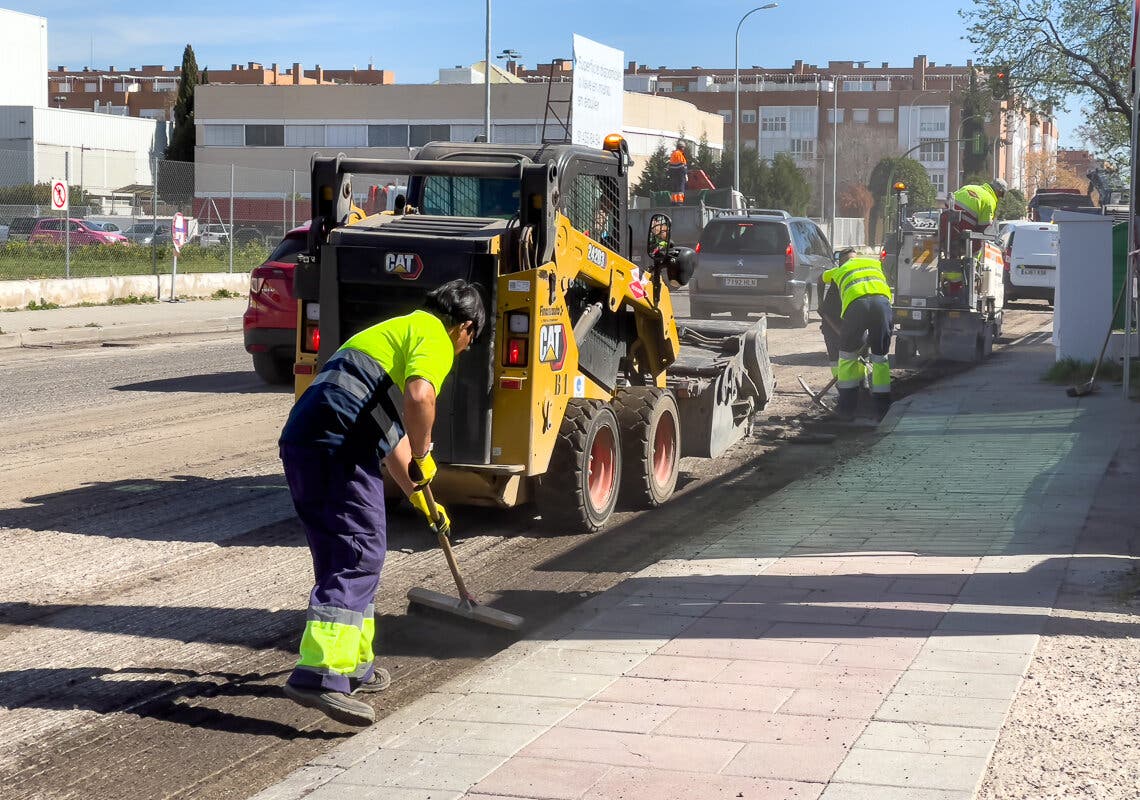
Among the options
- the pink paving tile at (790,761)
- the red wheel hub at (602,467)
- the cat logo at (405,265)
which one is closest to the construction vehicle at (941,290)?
the red wheel hub at (602,467)

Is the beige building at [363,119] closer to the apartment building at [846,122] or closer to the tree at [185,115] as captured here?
the tree at [185,115]

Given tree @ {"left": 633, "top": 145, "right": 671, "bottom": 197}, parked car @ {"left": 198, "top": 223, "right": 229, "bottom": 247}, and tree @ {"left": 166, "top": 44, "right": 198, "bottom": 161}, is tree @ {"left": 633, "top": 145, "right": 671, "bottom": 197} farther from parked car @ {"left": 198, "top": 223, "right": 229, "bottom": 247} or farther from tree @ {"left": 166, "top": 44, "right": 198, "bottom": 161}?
tree @ {"left": 166, "top": 44, "right": 198, "bottom": 161}

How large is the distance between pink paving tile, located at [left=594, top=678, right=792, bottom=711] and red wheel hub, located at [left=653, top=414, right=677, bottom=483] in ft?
13.0

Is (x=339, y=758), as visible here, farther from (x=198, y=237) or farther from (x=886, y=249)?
(x=198, y=237)

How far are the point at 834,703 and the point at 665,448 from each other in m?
4.45

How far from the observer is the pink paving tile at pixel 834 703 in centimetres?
507

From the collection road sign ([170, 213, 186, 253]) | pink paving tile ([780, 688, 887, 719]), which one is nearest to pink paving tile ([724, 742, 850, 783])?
pink paving tile ([780, 688, 887, 719])

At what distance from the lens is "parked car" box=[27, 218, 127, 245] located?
2788cm

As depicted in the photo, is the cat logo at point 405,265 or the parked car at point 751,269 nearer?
the cat logo at point 405,265

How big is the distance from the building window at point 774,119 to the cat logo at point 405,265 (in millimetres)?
113614

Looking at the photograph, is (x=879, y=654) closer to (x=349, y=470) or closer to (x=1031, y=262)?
(x=349, y=470)

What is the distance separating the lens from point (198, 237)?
39.4 m

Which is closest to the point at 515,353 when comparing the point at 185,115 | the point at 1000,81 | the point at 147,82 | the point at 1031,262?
the point at 1031,262

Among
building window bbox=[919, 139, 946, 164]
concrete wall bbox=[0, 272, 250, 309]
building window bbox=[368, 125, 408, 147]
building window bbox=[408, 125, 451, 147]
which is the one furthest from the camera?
building window bbox=[919, 139, 946, 164]
